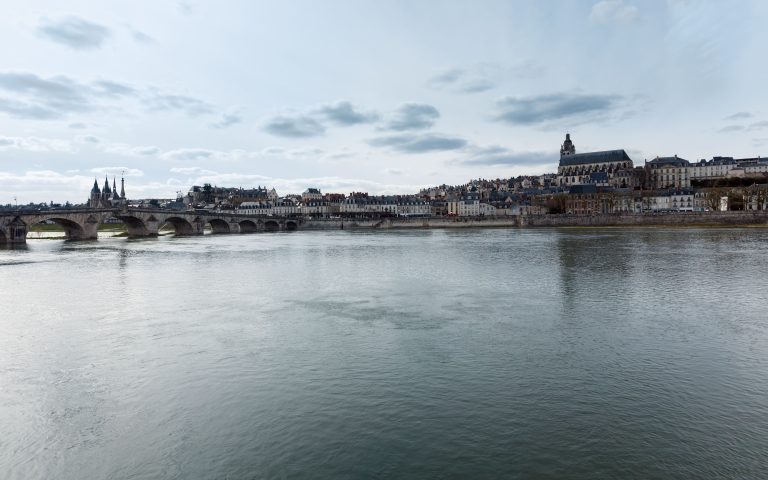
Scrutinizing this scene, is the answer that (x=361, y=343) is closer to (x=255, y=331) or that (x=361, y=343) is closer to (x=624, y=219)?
(x=255, y=331)

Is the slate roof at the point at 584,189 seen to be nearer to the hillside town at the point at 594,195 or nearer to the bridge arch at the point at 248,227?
the hillside town at the point at 594,195

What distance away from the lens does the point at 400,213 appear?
16162 cm

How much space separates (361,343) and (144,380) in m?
5.32

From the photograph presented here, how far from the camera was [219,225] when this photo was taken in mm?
100688

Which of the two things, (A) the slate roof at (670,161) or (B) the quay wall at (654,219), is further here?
(A) the slate roof at (670,161)

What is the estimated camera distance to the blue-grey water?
794 cm

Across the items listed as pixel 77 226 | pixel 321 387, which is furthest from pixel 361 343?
pixel 77 226

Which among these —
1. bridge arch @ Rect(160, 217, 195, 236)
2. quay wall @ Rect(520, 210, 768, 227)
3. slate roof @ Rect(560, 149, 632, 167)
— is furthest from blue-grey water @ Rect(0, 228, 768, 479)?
slate roof @ Rect(560, 149, 632, 167)

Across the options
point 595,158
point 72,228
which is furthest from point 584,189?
point 72,228

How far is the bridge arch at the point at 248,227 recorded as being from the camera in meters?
108

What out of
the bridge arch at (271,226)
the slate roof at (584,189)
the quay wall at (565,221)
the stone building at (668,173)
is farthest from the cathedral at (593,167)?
the bridge arch at (271,226)

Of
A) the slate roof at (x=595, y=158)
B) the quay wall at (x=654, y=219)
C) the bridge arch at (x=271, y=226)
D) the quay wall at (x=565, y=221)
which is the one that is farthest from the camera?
the slate roof at (x=595, y=158)

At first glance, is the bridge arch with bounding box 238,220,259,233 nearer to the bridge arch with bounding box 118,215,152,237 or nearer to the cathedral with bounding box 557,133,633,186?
the bridge arch with bounding box 118,215,152,237

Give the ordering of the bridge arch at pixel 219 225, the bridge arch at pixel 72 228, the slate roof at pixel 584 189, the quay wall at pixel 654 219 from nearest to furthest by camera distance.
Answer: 1. the bridge arch at pixel 72 228
2. the quay wall at pixel 654 219
3. the bridge arch at pixel 219 225
4. the slate roof at pixel 584 189
